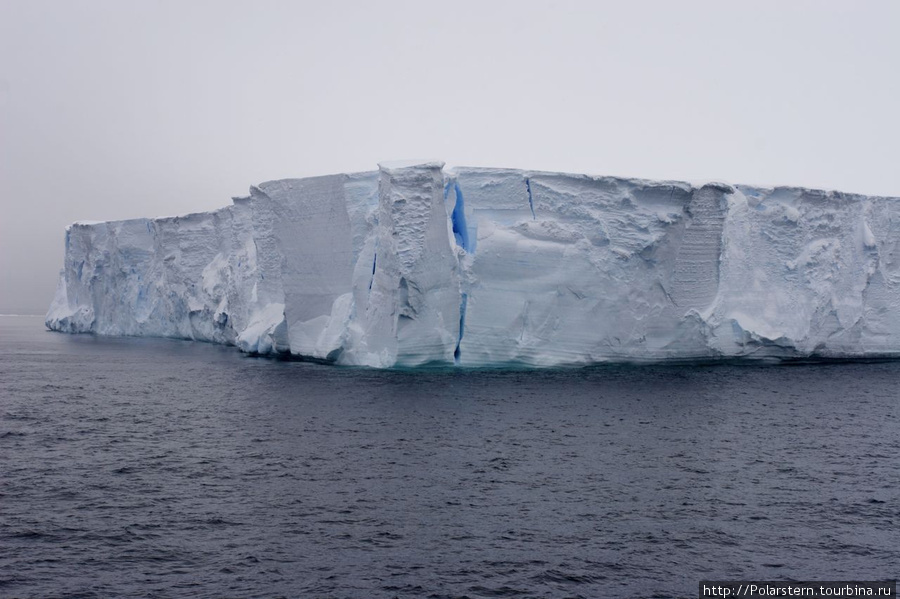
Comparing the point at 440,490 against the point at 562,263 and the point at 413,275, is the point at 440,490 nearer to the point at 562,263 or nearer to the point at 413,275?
the point at 413,275

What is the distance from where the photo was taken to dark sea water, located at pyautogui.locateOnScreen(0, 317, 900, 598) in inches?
213

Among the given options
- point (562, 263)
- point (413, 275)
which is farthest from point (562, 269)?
point (413, 275)

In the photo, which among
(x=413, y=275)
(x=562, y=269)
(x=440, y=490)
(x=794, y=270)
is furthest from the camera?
(x=794, y=270)

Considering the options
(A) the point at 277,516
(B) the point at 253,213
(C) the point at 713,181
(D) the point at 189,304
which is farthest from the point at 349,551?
(D) the point at 189,304

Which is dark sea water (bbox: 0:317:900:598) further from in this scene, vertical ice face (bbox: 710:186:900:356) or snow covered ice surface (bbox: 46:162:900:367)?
vertical ice face (bbox: 710:186:900:356)

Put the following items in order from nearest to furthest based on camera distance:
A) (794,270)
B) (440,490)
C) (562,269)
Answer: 1. (440,490)
2. (562,269)
3. (794,270)

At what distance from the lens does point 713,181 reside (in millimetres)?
15695

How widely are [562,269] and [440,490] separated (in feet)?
28.5

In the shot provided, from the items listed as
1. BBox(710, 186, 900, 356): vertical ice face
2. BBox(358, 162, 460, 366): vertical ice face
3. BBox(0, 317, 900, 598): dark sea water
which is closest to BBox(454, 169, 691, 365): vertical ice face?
BBox(358, 162, 460, 366): vertical ice face

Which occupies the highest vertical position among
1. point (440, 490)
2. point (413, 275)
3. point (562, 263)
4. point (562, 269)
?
point (562, 263)

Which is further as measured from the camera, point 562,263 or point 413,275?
point 562,263

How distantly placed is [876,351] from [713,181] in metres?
6.73

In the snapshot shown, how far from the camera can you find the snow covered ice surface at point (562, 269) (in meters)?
14.9

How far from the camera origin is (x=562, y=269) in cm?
1534
